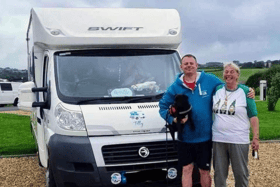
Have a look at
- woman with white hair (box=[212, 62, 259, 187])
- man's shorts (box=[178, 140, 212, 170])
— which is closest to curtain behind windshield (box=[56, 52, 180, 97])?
man's shorts (box=[178, 140, 212, 170])

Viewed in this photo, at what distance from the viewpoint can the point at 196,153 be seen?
481 centimetres

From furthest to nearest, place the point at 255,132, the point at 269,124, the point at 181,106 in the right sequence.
A: the point at 269,124 → the point at 255,132 → the point at 181,106

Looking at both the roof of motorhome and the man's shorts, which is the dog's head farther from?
the roof of motorhome

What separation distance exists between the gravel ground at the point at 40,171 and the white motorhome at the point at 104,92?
1105 millimetres

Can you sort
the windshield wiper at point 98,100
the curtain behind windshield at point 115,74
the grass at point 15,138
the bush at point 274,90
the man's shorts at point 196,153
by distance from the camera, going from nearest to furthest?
the man's shorts at point 196,153, the windshield wiper at point 98,100, the curtain behind windshield at point 115,74, the grass at point 15,138, the bush at point 274,90

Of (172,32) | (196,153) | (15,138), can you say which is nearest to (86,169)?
(196,153)

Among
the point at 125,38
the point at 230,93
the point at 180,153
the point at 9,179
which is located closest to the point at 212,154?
the point at 180,153

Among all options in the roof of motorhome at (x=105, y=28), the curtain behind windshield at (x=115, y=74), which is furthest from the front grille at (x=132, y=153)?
the roof of motorhome at (x=105, y=28)

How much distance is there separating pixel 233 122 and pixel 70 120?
1914 millimetres

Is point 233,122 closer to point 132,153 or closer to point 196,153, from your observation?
point 196,153

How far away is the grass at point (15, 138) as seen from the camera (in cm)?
1048

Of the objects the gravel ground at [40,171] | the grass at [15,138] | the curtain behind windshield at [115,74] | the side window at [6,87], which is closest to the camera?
the curtain behind windshield at [115,74]

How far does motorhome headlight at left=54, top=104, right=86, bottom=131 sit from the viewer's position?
16.4ft

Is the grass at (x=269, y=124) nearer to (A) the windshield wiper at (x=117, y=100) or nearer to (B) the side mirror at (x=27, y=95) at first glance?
(A) the windshield wiper at (x=117, y=100)
